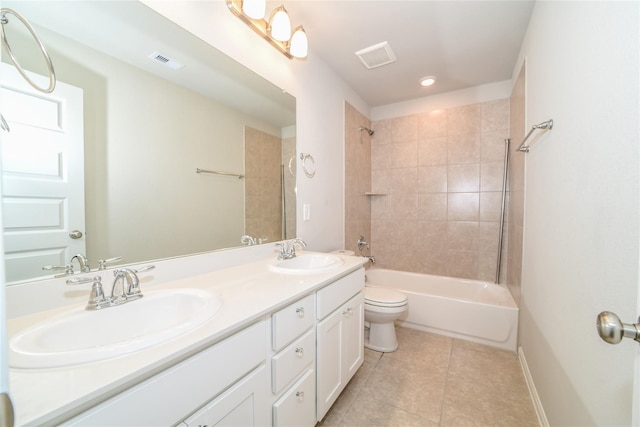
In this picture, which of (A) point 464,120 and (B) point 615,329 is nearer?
(B) point 615,329

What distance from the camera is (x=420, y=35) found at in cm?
179

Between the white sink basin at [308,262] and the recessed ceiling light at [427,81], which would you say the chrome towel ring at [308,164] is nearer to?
the white sink basin at [308,262]

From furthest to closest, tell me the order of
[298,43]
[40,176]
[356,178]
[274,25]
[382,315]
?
[356,178], [382,315], [298,43], [274,25], [40,176]

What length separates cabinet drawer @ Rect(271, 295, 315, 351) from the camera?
35.8 inches

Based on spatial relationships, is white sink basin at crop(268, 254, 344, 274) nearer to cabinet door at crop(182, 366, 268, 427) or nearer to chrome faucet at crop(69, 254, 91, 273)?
cabinet door at crop(182, 366, 268, 427)

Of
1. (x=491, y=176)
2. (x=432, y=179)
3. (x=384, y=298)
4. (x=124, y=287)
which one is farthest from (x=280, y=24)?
(x=491, y=176)

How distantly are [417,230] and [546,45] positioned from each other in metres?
1.92

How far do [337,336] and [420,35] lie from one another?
211 centimetres

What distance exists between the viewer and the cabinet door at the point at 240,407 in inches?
26.3

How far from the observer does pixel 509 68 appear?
2215 mm

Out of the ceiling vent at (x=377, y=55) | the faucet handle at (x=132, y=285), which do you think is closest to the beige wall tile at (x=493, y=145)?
the ceiling vent at (x=377, y=55)

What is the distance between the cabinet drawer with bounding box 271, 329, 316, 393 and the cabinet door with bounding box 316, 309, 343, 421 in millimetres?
65

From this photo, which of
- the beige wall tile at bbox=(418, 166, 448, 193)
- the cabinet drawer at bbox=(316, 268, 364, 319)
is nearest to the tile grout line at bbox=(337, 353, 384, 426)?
the cabinet drawer at bbox=(316, 268, 364, 319)

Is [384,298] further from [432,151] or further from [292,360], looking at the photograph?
[432,151]
